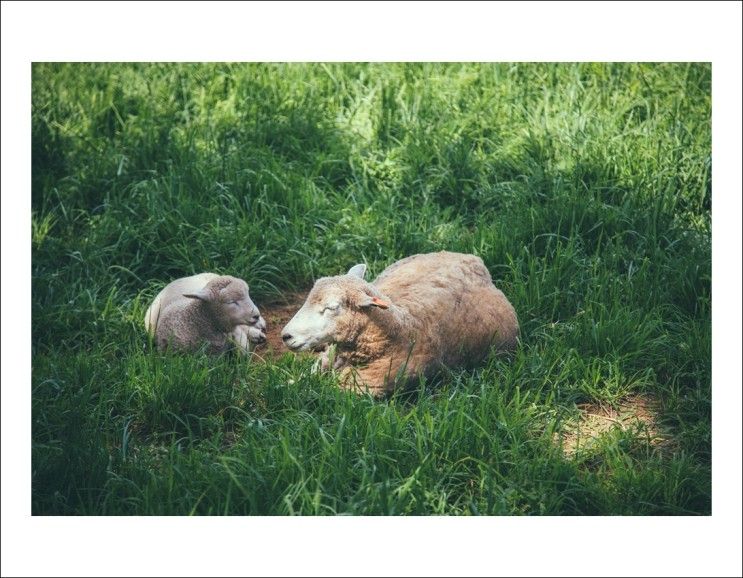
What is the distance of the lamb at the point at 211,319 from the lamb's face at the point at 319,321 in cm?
41

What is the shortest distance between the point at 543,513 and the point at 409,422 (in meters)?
0.78

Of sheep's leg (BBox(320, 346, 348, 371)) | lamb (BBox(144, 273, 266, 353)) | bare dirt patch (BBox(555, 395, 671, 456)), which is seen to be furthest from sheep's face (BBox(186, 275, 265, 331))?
bare dirt patch (BBox(555, 395, 671, 456))

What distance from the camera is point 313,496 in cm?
416

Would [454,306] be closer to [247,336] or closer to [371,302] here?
[371,302]

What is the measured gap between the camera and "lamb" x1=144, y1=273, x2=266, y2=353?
16.4ft

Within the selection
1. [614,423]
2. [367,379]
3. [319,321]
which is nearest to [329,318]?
[319,321]

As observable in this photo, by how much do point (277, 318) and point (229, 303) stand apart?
44 cm

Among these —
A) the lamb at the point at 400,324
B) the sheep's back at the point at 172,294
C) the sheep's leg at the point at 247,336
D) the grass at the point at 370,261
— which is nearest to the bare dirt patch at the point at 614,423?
the grass at the point at 370,261

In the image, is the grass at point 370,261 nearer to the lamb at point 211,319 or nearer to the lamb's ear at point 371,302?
the lamb at point 211,319

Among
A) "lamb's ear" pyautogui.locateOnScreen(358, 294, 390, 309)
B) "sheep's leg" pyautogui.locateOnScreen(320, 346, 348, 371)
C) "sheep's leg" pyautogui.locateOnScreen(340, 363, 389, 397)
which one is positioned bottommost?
"sheep's leg" pyautogui.locateOnScreen(340, 363, 389, 397)

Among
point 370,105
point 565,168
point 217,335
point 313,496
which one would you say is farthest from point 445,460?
point 370,105

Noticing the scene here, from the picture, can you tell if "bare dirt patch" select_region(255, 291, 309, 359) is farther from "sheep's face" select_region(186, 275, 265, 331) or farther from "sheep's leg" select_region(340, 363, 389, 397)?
"sheep's leg" select_region(340, 363, 389, 397)

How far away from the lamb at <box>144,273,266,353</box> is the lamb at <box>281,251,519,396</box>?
42 centimetres

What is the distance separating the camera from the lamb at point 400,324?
4754 mm
